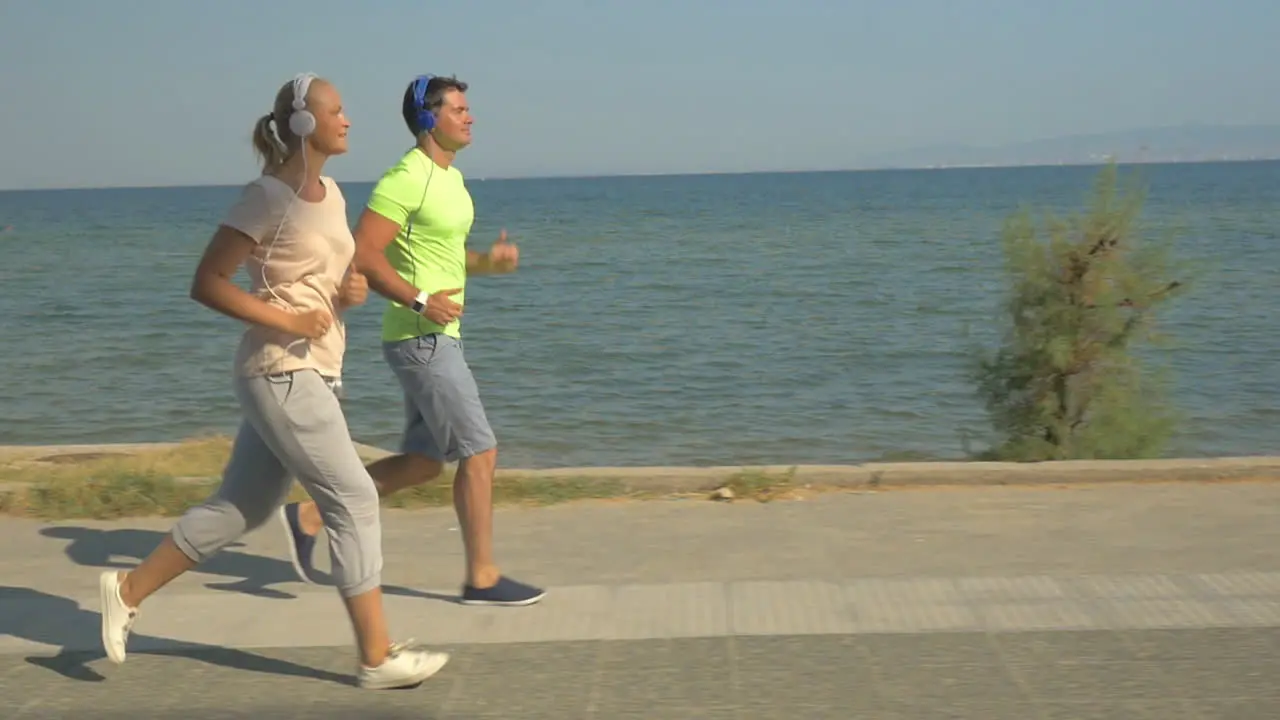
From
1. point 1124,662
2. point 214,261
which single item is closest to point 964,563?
point 1124,662

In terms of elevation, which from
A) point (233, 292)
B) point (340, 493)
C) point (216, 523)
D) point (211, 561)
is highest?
point (233, 292)

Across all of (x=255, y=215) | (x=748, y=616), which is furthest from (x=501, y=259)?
(x=748, y=616)

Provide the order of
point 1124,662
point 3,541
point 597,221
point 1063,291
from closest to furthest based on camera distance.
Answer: point 1124,662
point 3,541
point 1063,291
point 597,221

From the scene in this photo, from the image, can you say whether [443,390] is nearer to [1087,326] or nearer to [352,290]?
[352,290]

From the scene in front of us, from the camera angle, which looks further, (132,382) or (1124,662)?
(132,382)

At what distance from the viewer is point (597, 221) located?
234 ft

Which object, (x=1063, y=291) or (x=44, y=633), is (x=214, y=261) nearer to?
(x=44, y=633)

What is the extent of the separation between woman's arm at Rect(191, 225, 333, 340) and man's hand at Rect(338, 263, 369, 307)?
177 mm

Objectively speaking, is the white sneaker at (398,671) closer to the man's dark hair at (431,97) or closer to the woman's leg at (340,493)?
the woman's leg at (340,493)

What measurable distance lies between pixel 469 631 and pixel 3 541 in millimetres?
2547

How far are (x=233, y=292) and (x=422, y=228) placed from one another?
1143 mm

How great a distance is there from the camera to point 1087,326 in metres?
8.74

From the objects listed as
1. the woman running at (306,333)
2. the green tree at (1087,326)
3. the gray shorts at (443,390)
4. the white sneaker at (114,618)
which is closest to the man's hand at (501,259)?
the gray shorts at (443,390)

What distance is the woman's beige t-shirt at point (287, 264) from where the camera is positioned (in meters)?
4.41
